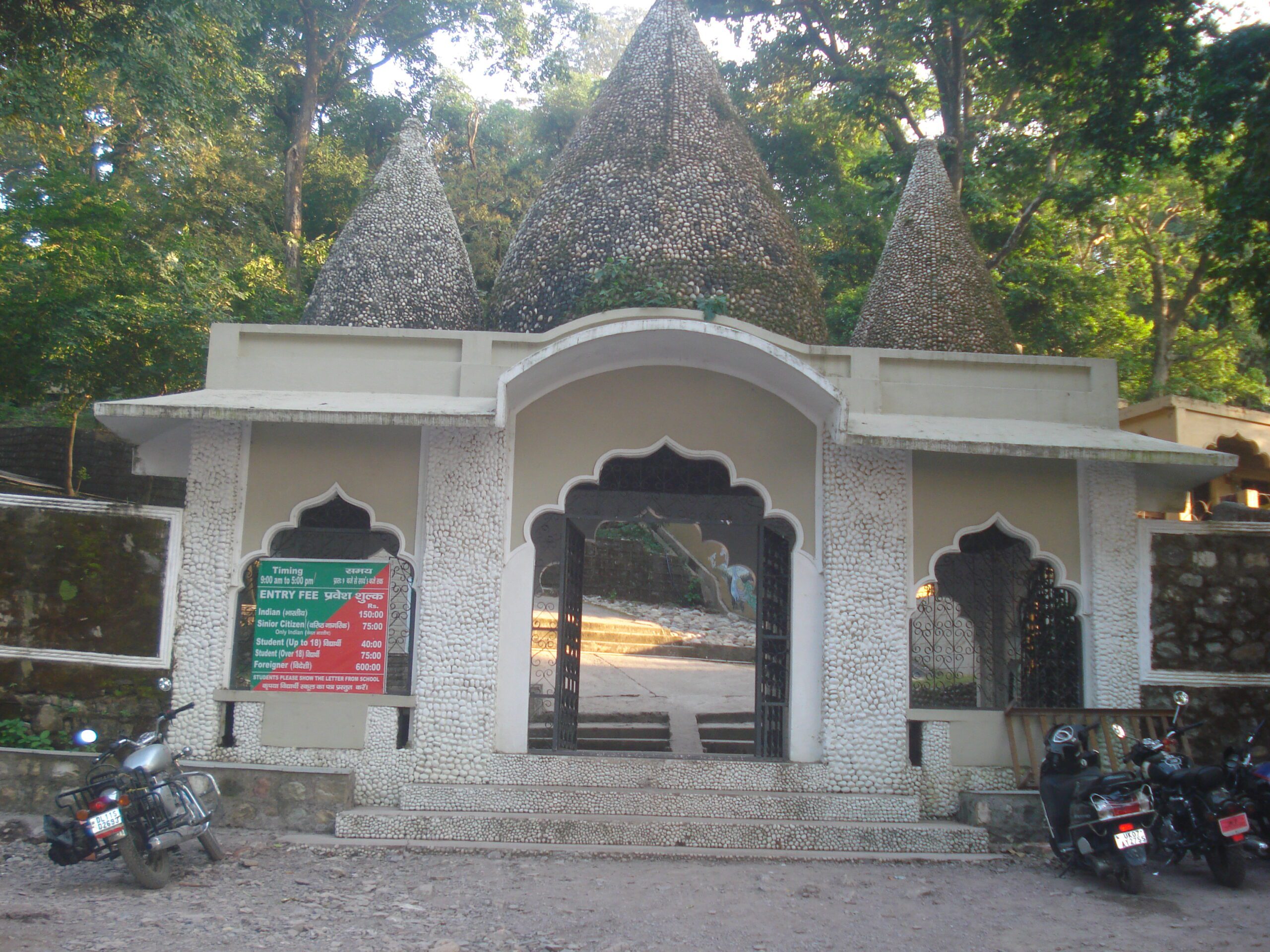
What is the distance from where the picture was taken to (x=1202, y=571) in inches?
271

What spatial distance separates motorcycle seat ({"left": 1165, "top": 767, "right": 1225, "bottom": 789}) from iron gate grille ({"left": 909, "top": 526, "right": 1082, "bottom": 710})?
4.90 ft

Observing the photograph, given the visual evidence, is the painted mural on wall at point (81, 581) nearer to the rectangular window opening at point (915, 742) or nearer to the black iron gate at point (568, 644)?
the black iron gate at point (568, 644)

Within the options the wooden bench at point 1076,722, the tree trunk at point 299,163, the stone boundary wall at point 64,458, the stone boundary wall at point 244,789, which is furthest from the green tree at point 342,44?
the wooden bench at point 1076,722

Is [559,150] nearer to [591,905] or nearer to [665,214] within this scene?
[665,214]

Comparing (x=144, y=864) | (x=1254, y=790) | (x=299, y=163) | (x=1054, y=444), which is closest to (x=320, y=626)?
(x=144, y=864)

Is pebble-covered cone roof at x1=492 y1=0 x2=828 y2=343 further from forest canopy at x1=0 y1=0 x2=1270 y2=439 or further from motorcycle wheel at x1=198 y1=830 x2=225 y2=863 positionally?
motorcycle wheel at x1=198 y1=830 x2=225 y2=863

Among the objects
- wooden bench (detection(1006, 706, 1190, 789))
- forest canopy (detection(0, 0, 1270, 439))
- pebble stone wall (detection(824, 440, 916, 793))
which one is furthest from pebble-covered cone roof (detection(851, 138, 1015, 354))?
wooden bench (detection(1006, 706, 1190, 789))

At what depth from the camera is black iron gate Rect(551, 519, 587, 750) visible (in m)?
7.02

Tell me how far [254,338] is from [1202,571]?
7.23 metres

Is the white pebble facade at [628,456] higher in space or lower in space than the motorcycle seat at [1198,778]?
higher

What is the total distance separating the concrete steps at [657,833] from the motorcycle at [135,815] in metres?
1.13

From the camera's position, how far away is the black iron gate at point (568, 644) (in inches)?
276

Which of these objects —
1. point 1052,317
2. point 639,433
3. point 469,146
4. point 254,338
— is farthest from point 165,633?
point 469,146

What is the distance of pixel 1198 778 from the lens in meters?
5.35
